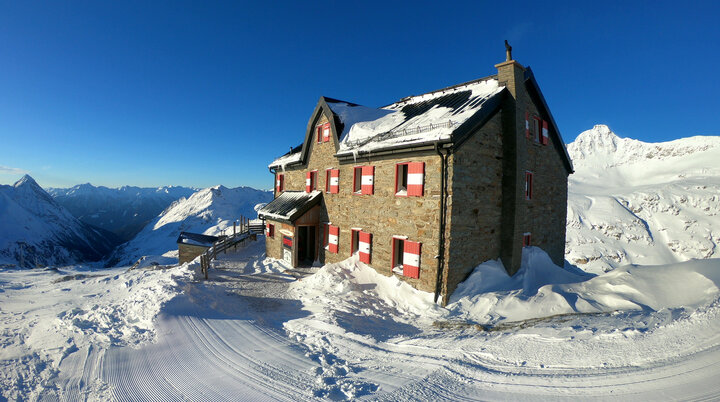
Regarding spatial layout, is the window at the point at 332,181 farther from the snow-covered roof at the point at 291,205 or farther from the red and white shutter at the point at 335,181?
the snow-covered roof at the point at 291,205

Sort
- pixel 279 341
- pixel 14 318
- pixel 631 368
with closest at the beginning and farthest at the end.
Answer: pixel 631 368 → pixel 279 341 → pixel 14 318

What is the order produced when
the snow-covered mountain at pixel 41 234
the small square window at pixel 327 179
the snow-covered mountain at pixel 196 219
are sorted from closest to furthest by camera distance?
the small square window at pixel 327 179, the snow-covered mountain at pixel 41 234, the snow-covered mountain at pixel 196 219

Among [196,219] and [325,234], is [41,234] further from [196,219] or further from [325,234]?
[325,234]

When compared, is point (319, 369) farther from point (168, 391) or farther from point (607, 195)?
point (607, 195)

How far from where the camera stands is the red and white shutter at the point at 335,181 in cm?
1612

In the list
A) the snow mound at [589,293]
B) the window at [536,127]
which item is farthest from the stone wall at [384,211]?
the window at [536,127]

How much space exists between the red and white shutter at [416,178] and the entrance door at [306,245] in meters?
9.14

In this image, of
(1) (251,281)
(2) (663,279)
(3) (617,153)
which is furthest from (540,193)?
(3) (617,153)

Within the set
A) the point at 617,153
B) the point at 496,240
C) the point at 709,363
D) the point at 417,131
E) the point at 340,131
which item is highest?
the point at 617,153

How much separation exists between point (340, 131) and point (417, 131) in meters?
5.78

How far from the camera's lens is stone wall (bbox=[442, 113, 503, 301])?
1088 centimetres

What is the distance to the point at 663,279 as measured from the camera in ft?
28.8

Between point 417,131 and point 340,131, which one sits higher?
point 340,131

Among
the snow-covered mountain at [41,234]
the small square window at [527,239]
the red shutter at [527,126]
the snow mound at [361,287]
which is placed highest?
the red shutter at [527,126]
